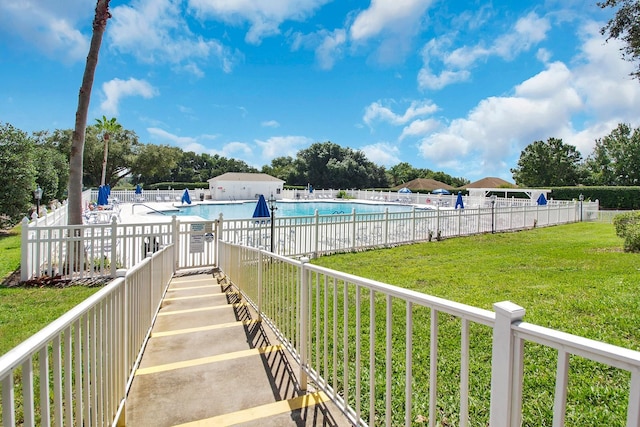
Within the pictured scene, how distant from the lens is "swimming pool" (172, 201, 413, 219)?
83.7 feet

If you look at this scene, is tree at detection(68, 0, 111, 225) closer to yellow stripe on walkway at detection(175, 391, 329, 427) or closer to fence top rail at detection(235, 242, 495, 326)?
yellow stripe on walkway at detection(175, 391, 329, 427)

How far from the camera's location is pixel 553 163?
4138cm

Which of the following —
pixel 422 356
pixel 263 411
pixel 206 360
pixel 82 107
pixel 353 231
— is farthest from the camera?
pixel 353 231

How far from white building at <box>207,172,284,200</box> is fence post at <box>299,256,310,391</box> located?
36.0 metres

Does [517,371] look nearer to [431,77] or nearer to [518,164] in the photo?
[431,77]

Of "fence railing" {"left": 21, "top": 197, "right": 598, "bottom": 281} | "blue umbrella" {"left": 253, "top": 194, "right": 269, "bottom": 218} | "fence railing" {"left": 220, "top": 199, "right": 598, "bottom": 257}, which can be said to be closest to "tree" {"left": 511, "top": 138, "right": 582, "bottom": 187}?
"fence railing" {"left": 220, "top": 199, "right": 598, "bottom": 257}

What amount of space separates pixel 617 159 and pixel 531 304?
47315 millimetres

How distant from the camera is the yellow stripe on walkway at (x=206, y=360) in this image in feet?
9.98

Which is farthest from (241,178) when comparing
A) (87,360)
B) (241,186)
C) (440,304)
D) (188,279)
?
(440,304)

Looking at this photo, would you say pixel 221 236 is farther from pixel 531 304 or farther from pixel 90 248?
pixel 531 304

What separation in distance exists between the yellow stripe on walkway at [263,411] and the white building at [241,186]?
36334mm

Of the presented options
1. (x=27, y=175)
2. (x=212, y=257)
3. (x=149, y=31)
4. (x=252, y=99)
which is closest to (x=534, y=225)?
(x=212, y=257)

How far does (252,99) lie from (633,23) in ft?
117

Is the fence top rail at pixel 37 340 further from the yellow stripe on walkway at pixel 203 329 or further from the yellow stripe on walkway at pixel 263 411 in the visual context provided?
the yellow stripe on walkway at pixel 203 329
